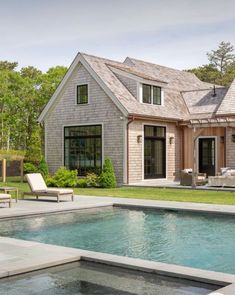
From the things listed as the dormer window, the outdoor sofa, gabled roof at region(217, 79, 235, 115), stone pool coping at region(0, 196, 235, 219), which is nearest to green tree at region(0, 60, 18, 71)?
the dormer window

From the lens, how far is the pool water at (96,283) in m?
6.35

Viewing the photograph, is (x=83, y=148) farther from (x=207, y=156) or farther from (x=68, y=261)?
(x=68, y=261)

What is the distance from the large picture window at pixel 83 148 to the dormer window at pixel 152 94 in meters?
3.09

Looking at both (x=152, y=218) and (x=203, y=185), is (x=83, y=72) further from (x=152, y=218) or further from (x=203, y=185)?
(x=152, y=218)

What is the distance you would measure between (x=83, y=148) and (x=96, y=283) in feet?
64.1

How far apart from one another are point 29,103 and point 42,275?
134ft

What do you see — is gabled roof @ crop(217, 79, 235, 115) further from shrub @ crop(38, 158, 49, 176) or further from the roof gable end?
shrub @ crop(38, 158, 49, 176)

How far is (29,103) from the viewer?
46594 millimetres

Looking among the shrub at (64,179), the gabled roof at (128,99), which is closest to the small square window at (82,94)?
the gabled roof at (128,99)

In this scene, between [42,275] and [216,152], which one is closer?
[42,275]

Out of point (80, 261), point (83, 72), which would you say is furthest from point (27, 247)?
point (83, 72)

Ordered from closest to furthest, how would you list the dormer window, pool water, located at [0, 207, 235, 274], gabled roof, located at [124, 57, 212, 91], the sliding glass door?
pool water, located at [0, 207, 235, 274] < the sliding glass door < the dormer window < gabled roof, located at [124, 57, 212, 91]

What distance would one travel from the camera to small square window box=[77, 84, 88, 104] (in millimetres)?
25977

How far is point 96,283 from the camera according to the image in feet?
22.2
